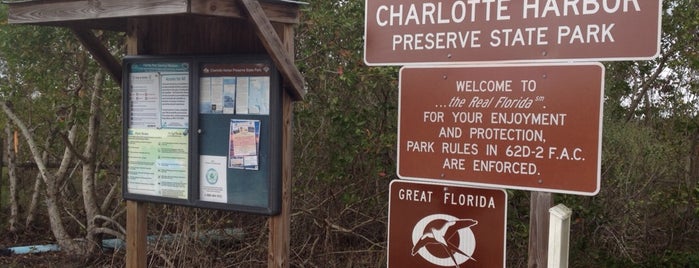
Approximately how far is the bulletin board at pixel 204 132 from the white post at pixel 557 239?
6.83ft

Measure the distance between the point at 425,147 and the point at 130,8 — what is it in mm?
2158

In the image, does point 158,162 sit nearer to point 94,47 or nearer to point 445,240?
point 94,47

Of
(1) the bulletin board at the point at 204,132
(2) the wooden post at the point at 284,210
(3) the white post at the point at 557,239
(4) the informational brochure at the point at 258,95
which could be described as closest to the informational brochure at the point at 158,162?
(1) the bulletin board at the point at 204,132

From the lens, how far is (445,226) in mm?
3125

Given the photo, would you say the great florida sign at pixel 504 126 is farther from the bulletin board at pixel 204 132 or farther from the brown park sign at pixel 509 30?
the bulletin board at pixel 204 132

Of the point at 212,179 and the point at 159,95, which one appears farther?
the point at 159,95

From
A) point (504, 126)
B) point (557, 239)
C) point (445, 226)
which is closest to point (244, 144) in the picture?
point (445, 226)

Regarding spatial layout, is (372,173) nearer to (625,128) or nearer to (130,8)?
(625,128)

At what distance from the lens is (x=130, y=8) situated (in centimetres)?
434

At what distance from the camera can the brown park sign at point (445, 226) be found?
303cm

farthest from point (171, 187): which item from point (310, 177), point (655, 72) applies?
point (655, 72)

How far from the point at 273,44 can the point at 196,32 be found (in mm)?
892

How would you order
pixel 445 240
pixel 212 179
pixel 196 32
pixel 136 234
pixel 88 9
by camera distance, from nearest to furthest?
pixel 445 240
pixel 88 9
pixel 212 179
pixel 196 32
pixel 136 234

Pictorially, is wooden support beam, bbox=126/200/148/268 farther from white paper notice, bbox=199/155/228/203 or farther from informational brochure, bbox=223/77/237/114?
informational brochure, bbox=223/77/237/114
